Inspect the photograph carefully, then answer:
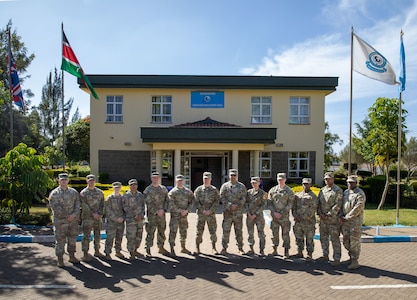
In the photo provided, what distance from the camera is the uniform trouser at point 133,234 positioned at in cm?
670

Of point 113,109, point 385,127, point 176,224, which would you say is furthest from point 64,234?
point 385,127

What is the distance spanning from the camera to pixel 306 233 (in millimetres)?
6734

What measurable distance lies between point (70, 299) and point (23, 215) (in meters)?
6.49

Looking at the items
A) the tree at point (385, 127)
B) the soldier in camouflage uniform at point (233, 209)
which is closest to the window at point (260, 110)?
the tree at point (385, 127)

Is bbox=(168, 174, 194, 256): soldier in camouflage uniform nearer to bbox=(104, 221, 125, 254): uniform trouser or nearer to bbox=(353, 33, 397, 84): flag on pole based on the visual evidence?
bbox=(104, 221, 125, 254): uniform trouser

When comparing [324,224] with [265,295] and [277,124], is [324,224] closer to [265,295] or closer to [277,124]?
[265,295]

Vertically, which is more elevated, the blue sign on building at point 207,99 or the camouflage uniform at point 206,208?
the blue sign on building at point 207,99

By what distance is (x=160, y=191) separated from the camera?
7.00m

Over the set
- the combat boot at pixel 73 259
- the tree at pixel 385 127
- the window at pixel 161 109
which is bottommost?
the combat boot at pixel 73 259

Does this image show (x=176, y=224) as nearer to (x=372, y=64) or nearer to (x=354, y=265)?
(x=354, y=265)

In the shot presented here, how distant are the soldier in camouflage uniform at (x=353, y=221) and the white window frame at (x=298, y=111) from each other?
11932 mm

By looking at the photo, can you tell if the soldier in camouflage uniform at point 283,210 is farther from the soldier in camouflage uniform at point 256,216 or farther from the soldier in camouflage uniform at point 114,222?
the soldier in camouflage uniform at point 114,222

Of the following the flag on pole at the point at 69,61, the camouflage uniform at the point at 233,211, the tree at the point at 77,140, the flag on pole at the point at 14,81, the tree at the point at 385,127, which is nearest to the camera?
the camouflage uniform at the point at 233,211

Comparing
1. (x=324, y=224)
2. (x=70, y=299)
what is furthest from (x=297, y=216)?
(x=70, y=299)
